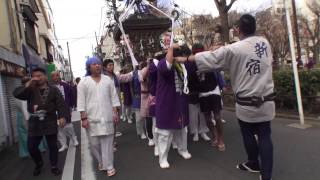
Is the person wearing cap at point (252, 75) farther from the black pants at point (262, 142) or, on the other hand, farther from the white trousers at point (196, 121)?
the white trousers at point (196, 121)

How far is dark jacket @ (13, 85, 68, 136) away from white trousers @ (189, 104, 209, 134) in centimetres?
260

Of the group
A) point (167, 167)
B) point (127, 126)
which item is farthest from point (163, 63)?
point (127, 126)

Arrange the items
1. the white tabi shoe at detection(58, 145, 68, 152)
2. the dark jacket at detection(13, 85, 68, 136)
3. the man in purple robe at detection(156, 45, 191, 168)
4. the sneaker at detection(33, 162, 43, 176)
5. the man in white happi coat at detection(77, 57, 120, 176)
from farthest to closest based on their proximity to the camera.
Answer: the white tabi shoe at detection(58, 145, 68, 152) < the sneaker at detection(33, 162, 43, 176) < the dark jacket at detection(13, 85, 68, 136) < the man in purple robe at detection(156, 45, 191, 168) < the man in white happi coat at detection(77, 57, 120, 176)

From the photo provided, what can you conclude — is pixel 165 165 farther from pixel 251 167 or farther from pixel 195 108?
pixel 195 108

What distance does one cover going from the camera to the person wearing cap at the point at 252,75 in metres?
5.02

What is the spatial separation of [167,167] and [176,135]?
0.86 meters

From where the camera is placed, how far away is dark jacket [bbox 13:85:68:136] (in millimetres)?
6828

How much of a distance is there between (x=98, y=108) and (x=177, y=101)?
4.07 feet

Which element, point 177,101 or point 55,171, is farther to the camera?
point 55,171

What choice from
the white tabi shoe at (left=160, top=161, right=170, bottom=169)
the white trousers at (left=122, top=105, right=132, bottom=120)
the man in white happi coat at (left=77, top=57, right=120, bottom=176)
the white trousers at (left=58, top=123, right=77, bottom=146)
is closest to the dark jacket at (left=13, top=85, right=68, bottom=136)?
the man in white happi coat at (left=77, top=57, right=120, bottom=176)

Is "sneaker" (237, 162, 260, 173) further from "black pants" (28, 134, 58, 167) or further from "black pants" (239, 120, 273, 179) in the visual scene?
"black pants" (28, 134, 58, 167)

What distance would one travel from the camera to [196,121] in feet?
27.8

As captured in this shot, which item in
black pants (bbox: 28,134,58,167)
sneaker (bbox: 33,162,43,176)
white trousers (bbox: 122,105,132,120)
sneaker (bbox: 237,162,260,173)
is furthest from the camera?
white trousers (bbox: 122,105,132,120)

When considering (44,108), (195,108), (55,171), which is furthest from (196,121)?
(44,108)
